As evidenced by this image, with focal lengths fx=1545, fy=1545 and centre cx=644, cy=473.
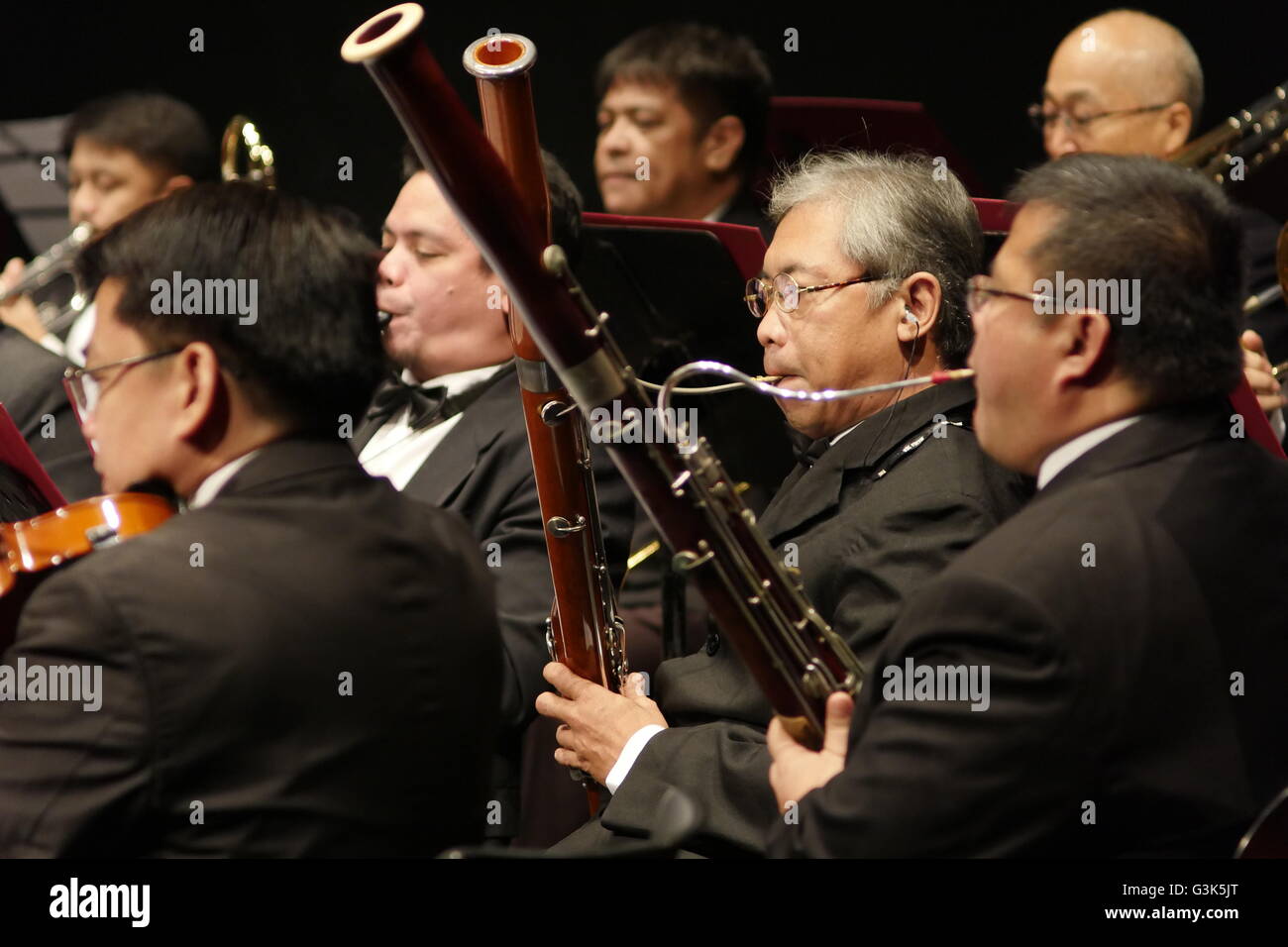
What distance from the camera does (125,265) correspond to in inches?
68.0

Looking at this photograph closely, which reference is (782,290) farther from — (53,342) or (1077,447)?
(53,342)

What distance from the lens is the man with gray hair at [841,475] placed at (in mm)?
2164

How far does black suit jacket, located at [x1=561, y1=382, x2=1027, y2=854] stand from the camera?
214 centimetres

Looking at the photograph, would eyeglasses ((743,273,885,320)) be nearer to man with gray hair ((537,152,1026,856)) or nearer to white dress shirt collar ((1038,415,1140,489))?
man with gray hair ((537,152,1026,856))

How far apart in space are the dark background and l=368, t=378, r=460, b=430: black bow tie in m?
1.66

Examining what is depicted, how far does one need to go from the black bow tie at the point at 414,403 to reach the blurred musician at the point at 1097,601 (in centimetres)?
119

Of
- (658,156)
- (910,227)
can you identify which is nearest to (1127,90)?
(658,156)

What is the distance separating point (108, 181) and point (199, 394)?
286 cm

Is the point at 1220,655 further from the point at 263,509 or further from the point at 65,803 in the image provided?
the point at 65,803

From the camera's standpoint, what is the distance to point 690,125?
409 centimetres

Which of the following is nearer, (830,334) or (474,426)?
(830,334)

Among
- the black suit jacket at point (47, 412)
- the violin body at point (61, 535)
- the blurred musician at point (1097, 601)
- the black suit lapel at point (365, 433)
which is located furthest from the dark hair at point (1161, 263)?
the black suit jacket at point (47, 412)

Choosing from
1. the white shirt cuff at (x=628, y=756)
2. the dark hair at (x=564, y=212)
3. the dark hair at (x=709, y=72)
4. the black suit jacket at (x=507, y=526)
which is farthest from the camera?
the dark hair at (x=709, y=72)

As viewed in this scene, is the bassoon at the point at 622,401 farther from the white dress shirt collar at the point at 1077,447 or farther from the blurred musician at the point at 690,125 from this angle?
the blurred musician at the point at 690,125
